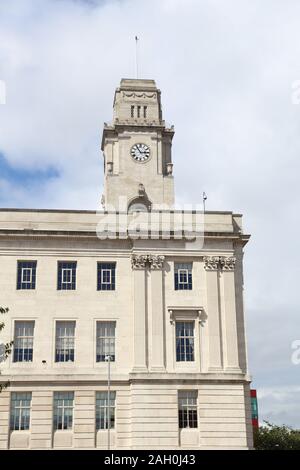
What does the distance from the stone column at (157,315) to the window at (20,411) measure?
28.2 feet

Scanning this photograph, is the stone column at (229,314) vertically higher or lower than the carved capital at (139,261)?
lower

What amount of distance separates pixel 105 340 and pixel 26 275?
23.4ft

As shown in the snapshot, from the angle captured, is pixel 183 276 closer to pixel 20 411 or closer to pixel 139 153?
pixel 20 411

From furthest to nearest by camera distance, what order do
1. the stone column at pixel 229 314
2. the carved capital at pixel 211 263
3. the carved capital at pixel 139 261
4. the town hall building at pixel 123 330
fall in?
the carved capital at pixel 211 263 < the carved capital at pixel 139 261 < the stone column at pixel 229 314 < the town hall building at pixel 123 330

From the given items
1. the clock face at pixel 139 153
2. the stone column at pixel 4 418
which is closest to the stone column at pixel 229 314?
the stone column at pixel 4 418

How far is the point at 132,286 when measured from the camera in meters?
49.9

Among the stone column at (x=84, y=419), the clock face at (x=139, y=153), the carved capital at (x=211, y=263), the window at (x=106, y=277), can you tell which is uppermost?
the clock face at (x=139, y=153)

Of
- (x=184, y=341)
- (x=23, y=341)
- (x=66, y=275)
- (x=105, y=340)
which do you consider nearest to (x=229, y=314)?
(x=184, y=341)

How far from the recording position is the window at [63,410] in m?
47.0

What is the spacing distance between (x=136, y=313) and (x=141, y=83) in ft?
94.4

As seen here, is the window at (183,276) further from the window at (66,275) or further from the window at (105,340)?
the window at (66,275)

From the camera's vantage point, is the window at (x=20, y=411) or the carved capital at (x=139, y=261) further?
the carved capital at (x=139, y=261)

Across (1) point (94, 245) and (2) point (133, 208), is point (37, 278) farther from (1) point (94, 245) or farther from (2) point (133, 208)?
(2) point (133, 208)
